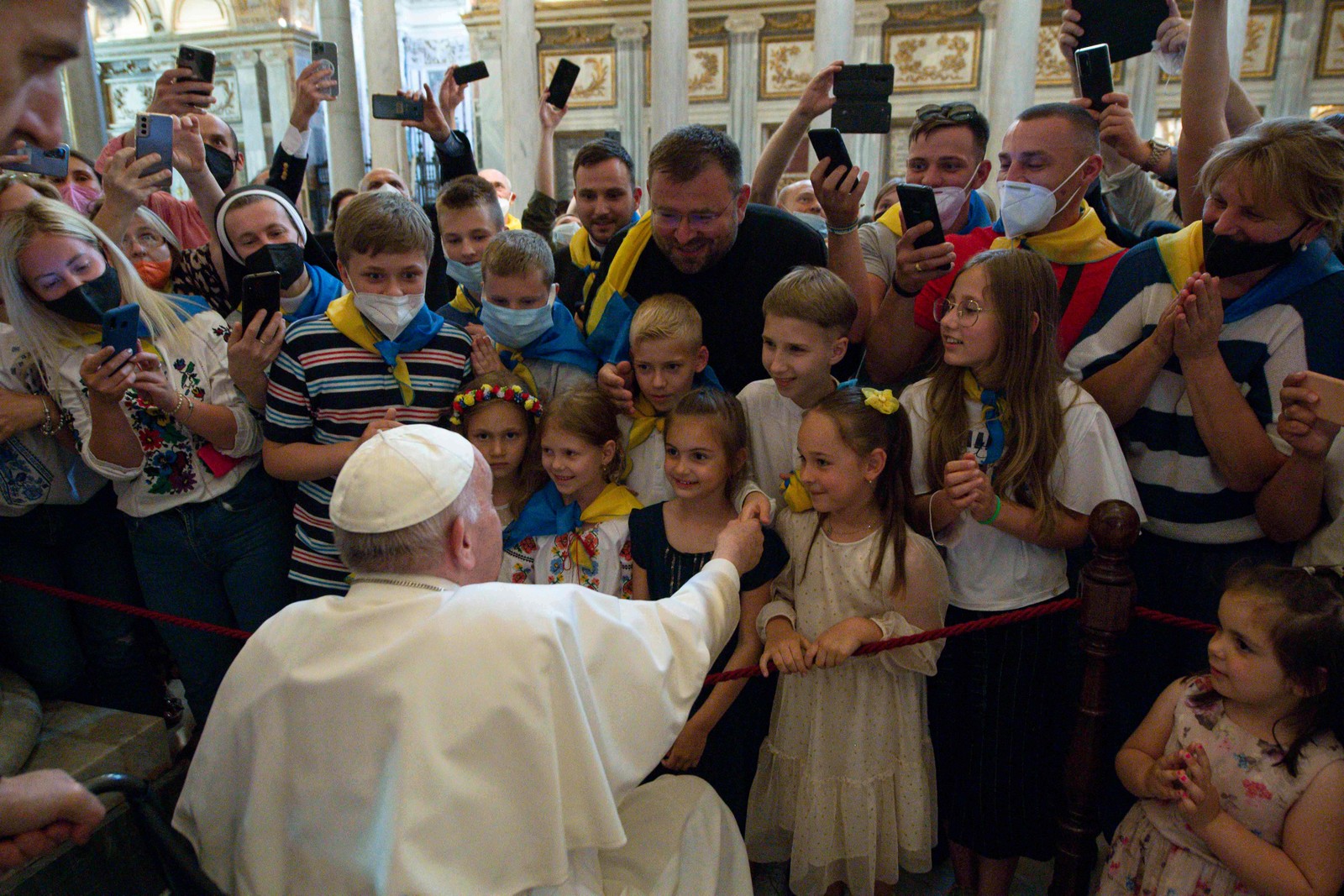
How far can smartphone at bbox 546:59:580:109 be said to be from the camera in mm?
4719

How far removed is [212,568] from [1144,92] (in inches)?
566

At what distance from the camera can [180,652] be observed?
3.06 metres

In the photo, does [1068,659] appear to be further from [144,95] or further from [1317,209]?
[144,95]

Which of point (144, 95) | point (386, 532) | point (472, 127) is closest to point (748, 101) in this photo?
point (472, 127)

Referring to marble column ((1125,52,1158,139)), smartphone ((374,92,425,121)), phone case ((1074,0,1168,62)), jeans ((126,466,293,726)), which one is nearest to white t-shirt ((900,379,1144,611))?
phone case ((1074,0,1168,62))

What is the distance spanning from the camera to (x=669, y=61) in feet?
40.1

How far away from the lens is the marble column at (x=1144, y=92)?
12578 mm

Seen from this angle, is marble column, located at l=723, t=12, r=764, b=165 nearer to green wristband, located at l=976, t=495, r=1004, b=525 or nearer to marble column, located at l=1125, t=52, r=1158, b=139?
marble column, located at l=1125, t=52, r=1158, b=139

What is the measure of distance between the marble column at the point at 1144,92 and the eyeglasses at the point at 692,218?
12300mm

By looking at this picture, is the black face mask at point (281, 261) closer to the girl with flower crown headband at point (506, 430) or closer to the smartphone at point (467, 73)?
the girl with flower crown headband at point (506, 430)

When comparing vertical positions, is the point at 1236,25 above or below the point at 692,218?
above

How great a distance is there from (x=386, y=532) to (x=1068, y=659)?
2068 millimetres

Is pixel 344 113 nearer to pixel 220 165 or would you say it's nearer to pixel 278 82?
pixel 278 82

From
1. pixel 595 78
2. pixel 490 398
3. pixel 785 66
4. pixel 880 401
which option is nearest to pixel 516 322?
pixel 490 398
